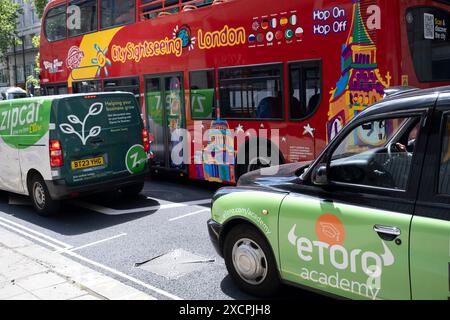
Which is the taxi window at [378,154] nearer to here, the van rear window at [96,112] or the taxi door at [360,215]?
the taxi door at [360,215]

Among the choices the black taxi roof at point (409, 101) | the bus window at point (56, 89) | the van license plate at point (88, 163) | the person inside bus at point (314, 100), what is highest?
Answer: the bus window at point (56, 89)

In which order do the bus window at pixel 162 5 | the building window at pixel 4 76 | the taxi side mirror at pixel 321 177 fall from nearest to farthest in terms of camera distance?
the taxi side mirror at pixel 321 177, the bus window at pixel 162 5, the building window at pixel 4 76

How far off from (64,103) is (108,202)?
85.3 inches

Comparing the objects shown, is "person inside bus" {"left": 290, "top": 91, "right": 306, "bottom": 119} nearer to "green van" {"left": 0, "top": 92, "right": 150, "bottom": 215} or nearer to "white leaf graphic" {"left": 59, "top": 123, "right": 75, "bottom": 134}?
"green van" {"left": 0, "top": 92, "right": 150, "bottom": 215}

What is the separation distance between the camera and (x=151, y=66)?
9828mm

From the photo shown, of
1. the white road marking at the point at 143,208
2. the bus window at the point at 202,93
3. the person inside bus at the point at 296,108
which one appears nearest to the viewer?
the person inside bus at the point at 296,108

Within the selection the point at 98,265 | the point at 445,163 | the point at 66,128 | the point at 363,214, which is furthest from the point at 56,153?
the point at 445,163

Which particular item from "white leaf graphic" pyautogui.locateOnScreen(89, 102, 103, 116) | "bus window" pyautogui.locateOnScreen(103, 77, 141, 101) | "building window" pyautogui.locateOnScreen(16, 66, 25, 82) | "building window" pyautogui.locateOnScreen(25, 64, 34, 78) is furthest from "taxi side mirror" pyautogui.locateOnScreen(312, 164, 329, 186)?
"building window" pyautogui.locateOnScreen(16, 66, 25, 82)

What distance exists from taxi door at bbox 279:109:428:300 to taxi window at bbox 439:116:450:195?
0.13 metres

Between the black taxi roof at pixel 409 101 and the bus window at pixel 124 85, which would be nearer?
the black taxi roof at pixel 409 101

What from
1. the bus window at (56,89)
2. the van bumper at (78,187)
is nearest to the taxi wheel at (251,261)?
the van bumper at (78,187)

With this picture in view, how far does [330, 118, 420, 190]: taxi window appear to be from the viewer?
3238mm

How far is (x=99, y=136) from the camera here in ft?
25.4

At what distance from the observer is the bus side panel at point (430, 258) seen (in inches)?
110
